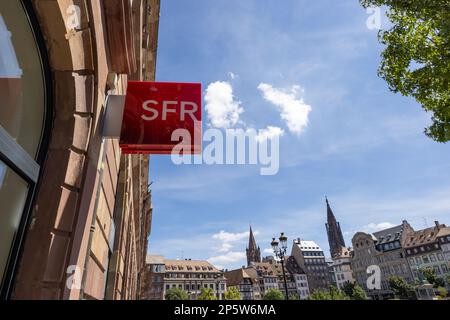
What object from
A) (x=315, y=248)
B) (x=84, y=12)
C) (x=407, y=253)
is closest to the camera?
(x=84, y=12)

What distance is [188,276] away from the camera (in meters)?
89.8

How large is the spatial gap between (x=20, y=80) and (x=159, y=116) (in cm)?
120

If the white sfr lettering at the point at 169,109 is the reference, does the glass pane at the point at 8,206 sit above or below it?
below

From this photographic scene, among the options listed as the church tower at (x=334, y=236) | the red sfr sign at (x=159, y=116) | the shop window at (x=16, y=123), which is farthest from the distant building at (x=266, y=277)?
the shop window at (x=16, y=123)

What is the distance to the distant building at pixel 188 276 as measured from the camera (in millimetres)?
82312

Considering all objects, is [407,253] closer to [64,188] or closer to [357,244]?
[357,244]

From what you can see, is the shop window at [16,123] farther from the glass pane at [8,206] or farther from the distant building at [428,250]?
the distant building at [428,250]

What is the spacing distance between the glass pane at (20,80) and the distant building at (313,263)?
115m

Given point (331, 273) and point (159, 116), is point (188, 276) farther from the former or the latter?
point (159, 116)

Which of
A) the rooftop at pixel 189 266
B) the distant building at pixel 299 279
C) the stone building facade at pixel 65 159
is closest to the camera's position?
the stone building facade at pixel 65 159

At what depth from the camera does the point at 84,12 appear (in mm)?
2535

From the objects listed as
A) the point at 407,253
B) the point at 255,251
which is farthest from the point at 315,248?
the point at 407,253

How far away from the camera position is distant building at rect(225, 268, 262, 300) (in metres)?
92.2

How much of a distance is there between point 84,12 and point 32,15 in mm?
471
